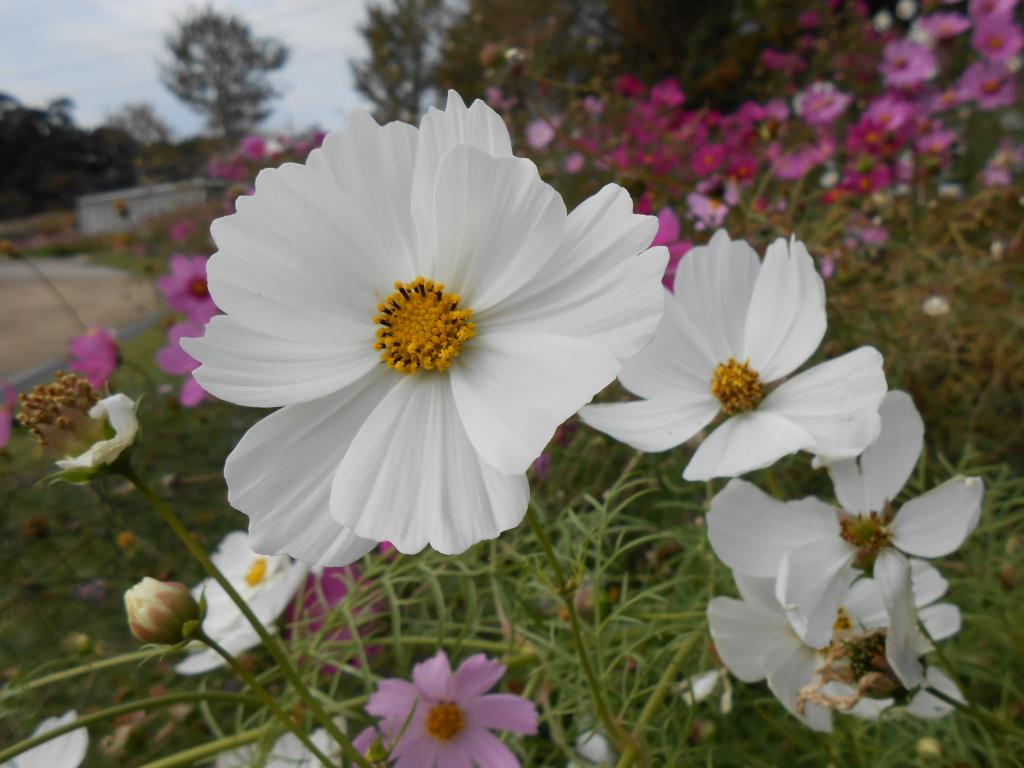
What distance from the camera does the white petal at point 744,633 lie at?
338 millimetres

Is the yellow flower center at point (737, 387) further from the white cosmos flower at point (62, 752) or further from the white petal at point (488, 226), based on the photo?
the white cosmos flower at point (62, 752)

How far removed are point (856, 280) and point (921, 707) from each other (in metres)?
0.57

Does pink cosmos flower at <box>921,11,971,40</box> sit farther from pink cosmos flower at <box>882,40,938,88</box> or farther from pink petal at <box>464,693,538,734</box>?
pink petal at <box>464,693,538,734</box>

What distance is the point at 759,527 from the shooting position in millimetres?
322

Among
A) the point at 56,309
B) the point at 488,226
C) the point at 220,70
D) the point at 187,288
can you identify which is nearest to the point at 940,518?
the point at 488,226

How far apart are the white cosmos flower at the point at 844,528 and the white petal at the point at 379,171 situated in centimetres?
17

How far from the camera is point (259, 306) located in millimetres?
271

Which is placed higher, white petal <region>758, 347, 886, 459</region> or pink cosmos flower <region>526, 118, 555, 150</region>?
white petal <region>758, 347, 886, 459</region>

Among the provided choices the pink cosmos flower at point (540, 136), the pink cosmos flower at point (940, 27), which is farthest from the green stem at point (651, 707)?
the pink cosmos flower at point (940, 27)

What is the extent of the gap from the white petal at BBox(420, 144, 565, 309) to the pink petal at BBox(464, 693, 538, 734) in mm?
237

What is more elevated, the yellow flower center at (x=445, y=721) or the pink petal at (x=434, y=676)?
the pink petal at (x=434, y=676)

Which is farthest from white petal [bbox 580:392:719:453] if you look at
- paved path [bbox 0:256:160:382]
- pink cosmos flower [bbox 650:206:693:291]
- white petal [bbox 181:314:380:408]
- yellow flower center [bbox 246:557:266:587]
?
paved path [bbox 0:256:160:382]

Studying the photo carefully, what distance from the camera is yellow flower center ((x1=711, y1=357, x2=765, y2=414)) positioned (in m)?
0.35

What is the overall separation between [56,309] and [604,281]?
3857 mm
